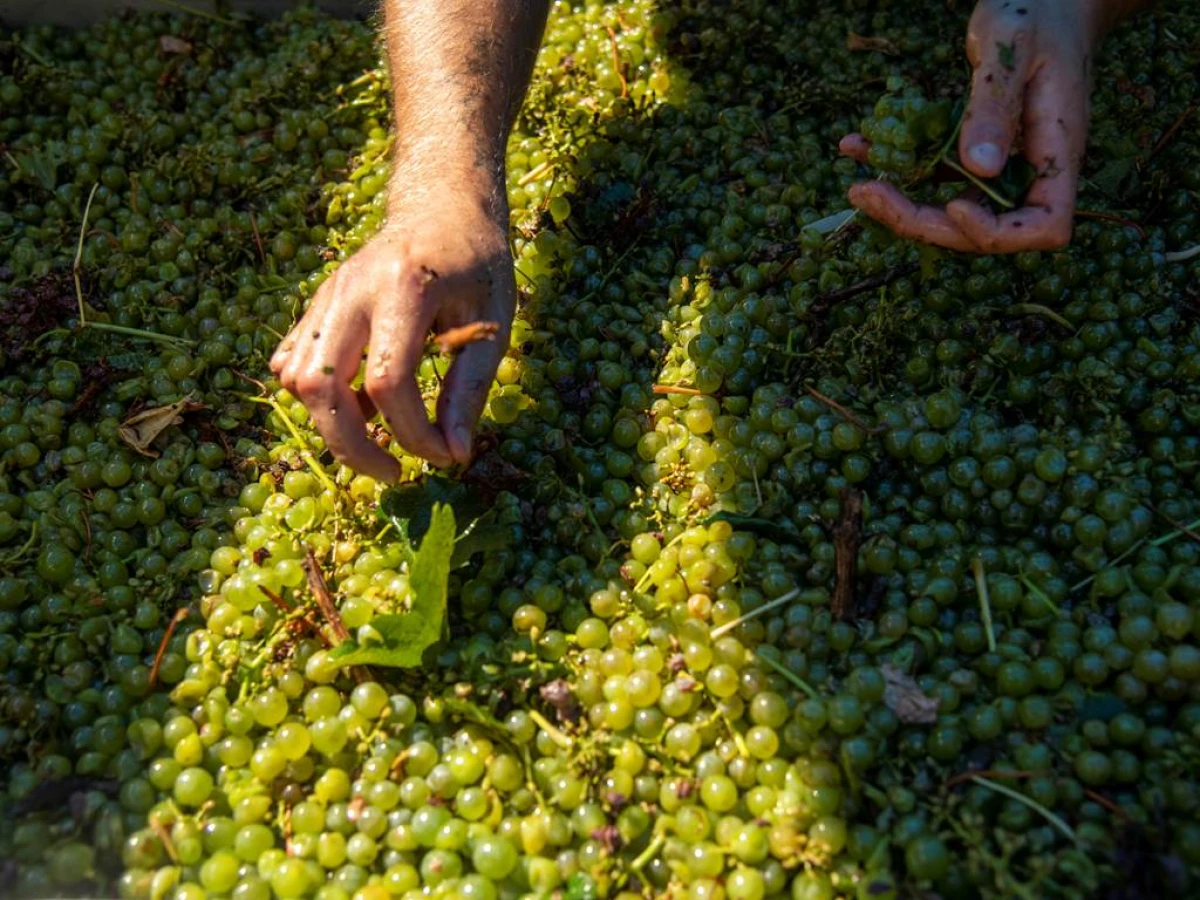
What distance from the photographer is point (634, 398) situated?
2.70 m

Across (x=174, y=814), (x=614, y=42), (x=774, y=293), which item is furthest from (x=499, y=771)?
(x=614, y=42)

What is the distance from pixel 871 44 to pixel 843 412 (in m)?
1.56

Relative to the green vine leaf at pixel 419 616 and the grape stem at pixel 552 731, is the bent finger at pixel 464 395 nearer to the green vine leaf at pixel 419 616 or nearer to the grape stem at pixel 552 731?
the green vine leaf at pixel 419 616

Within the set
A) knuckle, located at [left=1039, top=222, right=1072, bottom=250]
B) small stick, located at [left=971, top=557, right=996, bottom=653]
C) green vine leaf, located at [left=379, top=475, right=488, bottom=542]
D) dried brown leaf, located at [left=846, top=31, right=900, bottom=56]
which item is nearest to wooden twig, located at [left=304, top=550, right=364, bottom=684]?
green vine leaf, located at [left=379, top=475, right=488, bottom=542]

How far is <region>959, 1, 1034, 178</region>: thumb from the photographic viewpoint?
2166mm

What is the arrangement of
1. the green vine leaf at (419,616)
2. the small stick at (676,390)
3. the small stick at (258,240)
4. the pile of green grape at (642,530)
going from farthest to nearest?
the small stick at (258,240) < the small stick at (676,390) < the green vine leaf at (419,616) < the pile of green grape at (642,530)

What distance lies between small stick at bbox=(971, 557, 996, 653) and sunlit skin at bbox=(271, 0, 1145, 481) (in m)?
0.68

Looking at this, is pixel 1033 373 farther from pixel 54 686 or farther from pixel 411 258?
pixel 54 686

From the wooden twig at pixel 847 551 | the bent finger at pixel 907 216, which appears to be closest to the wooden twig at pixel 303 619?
the wooden twig at pixel 847 551

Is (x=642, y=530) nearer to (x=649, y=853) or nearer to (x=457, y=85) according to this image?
(x=649, y=853)

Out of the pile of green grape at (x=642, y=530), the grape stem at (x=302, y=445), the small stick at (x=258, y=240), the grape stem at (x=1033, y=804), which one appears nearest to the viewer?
the grape stem at (x=1033, y=804)

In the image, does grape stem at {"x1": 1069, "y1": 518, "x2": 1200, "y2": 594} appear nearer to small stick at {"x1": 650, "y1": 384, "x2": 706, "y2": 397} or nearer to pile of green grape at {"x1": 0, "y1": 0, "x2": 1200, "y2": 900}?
pile of green grape at {"x1": 0, "y1": 0, "x2": 1200, "y2": 900}

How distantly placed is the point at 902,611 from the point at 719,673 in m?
0.43

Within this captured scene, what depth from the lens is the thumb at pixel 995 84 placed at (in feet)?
7.11
